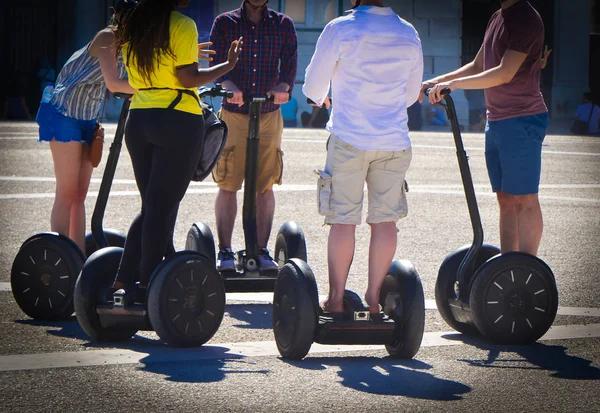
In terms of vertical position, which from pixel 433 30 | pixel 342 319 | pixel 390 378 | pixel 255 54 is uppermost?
pixel 433 30

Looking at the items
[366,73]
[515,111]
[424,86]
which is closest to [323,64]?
[366,73]

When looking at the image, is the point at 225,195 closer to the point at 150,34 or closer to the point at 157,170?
the point at 157,170

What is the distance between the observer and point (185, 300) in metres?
5.46

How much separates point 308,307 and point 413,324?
0.50 meters

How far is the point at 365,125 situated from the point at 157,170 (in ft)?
3.32

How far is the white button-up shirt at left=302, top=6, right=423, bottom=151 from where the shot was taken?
5.38 m

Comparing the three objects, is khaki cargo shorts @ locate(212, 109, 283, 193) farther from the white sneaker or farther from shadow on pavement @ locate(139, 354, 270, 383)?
shadow on pavement @ locate(139, 354, 270, 383)

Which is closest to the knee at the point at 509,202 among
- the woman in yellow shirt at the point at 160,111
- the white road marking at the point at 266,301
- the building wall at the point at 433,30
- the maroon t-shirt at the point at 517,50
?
the maroon t-shirt at the point at 517,50

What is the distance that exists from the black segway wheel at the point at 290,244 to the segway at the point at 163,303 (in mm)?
1371

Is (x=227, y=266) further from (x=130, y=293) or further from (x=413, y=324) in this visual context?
(x=413, y=324)

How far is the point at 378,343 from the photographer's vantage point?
17.6 feet

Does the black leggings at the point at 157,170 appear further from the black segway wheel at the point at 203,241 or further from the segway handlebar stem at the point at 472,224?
the segway handlebar stem at the point at 472,224

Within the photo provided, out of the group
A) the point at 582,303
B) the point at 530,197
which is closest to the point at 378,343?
the point at 530,197

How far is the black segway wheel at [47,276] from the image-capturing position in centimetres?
614
